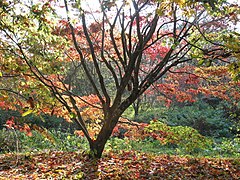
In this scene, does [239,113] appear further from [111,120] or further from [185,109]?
[111,120]

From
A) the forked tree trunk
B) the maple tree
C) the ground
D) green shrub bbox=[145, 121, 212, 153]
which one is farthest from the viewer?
green shrub bbox=[145, 121, 212, 153]

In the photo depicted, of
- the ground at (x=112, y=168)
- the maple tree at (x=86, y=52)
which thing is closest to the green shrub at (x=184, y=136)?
the ground at (x=112, y=168)

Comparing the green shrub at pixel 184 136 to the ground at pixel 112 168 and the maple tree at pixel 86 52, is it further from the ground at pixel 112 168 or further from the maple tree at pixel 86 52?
the maple tree at pixel 86 52

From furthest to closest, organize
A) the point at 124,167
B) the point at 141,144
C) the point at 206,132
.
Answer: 1. the point at 206,132
2. the point at 141,144
3. the point at 124,167

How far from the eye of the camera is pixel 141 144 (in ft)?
32.6

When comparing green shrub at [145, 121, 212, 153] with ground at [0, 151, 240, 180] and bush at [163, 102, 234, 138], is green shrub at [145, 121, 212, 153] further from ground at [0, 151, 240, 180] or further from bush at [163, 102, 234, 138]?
bush at [163, 102, 234, 138]

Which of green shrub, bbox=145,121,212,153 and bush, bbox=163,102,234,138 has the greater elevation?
bush, bbox=163,102,234,138

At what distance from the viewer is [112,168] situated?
4.16 metres

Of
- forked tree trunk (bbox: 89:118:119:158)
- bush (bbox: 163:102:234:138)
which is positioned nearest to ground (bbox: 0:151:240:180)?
forked tree trunk (bbox: 89:118:119:158)

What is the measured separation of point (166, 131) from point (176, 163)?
27.0 inches

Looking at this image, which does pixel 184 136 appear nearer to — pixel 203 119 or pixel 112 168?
pixel 112 168

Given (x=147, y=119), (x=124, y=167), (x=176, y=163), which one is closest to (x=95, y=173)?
(x=124, y=167)

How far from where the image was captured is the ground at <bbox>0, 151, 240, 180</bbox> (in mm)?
3854

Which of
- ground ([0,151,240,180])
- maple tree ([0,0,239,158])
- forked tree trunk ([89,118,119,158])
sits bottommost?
ground ([0,151,240,180])
